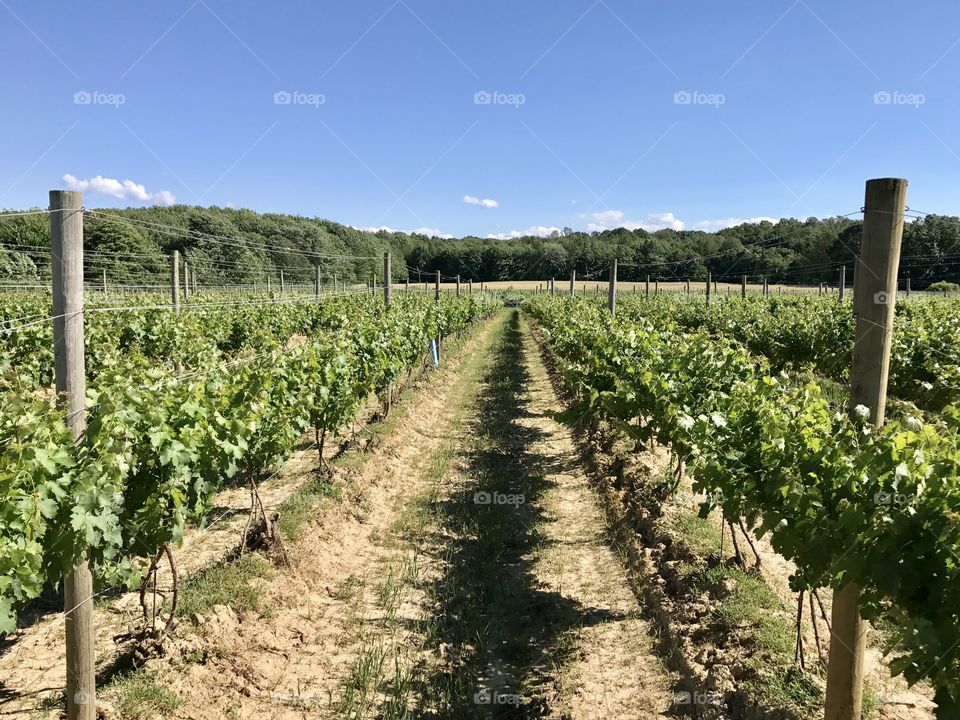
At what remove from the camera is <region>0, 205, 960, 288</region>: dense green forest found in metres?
38.4

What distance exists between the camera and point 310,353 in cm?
708

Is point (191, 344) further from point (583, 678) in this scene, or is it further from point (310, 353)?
point (583, 678)

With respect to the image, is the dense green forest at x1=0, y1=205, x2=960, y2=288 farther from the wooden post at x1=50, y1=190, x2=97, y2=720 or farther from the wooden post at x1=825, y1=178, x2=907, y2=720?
the wooden post at x1=825, y1=178, x2=907, y2=720

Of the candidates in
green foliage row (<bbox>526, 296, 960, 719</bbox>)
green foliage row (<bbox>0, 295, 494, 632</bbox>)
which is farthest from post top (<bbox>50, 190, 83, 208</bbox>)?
green foliage row (<bbox>526, 296, 960, 719</bbox>)

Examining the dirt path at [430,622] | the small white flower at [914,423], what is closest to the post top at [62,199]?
the dirt path at [430,622]

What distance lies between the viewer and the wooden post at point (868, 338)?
9.45 feet

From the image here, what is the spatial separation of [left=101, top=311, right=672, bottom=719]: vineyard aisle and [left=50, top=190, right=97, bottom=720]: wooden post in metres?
0.32

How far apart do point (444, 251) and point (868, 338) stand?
7598 cm

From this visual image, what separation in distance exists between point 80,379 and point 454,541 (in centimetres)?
373

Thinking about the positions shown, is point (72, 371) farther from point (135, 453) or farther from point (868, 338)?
point (868, 338)

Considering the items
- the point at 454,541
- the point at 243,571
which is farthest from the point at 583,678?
the point at 243,571

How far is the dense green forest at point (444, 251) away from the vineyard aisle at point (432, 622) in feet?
61.9

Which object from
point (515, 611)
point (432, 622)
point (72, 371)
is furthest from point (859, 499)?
point (72, 371)

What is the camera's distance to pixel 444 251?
254 feet
